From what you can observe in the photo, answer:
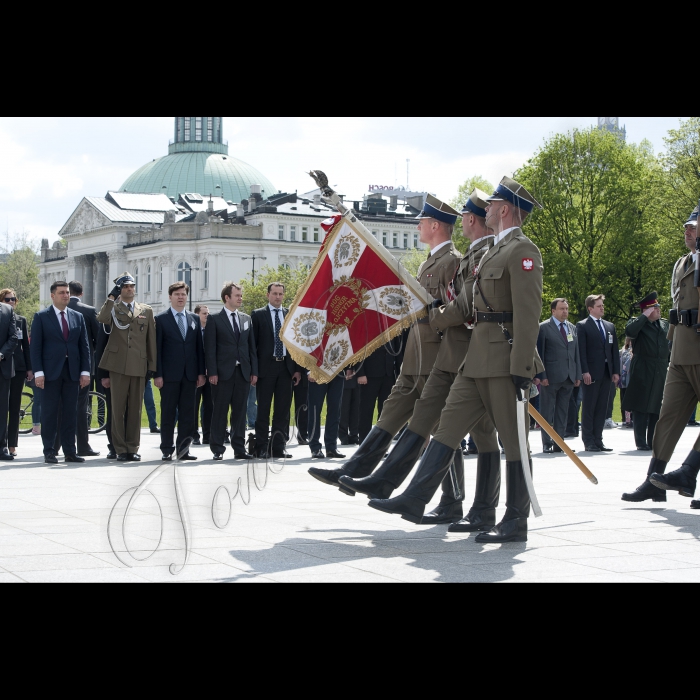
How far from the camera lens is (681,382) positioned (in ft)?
30.9

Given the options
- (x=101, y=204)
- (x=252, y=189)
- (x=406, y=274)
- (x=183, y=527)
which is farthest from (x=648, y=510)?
(x=101, y=204)

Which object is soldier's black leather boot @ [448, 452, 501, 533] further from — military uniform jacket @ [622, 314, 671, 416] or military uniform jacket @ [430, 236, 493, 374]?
military uniform jacket @ [622, 314, 671, 416]

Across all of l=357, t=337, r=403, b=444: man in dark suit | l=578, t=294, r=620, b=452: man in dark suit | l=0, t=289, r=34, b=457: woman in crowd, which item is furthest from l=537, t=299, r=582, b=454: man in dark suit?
l=0, t=289, r=34, b=457: woman in crowd

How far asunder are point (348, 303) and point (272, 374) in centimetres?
548

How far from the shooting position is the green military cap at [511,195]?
759 centimetres

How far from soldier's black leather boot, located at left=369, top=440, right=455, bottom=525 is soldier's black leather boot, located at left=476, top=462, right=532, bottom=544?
430mm

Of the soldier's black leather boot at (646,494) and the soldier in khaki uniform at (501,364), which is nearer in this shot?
the soldier in khaki uniform at (501,364)


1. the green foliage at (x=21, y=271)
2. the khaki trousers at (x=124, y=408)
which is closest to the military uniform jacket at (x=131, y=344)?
the khaki trousers at (x=124, y=408)

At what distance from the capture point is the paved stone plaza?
619cm

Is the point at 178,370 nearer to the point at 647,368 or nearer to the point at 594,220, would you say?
the point at 647,368

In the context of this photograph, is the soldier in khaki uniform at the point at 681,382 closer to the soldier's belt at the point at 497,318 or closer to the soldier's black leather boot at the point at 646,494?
the soldier's black leather boot at the point at 646,494

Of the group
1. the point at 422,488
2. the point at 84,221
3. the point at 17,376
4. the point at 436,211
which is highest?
the point at 84,221

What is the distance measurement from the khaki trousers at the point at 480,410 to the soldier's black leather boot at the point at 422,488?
0.09 metres

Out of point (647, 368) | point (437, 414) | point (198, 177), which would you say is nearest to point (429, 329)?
point (437, 414)
